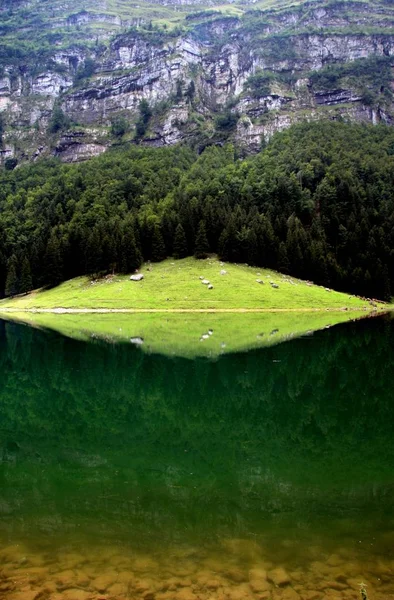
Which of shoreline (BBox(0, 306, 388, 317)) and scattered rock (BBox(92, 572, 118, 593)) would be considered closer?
scattered rock (BBox(92, 572, 118, 593))

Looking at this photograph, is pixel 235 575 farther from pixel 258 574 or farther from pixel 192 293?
pixel 192 293

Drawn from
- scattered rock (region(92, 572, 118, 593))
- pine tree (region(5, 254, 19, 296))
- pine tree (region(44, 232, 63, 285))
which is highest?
scattered rock (region(92, 572, 118, 593))

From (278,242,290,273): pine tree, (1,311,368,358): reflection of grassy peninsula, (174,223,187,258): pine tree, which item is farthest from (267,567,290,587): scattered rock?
(174,223,187,258): pine tree

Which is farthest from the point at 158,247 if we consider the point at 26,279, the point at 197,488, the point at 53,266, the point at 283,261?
the point at 197,488

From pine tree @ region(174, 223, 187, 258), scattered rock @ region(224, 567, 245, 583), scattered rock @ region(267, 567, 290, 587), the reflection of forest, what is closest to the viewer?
scattered rock @ region(267, 567, 290, 587)

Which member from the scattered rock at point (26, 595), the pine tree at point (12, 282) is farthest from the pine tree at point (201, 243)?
the scattered rock at point (26, 595)

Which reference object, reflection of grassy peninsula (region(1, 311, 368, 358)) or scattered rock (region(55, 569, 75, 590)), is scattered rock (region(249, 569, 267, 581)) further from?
reflection of grassy peninsula (region(1, 311, 368, 358))
